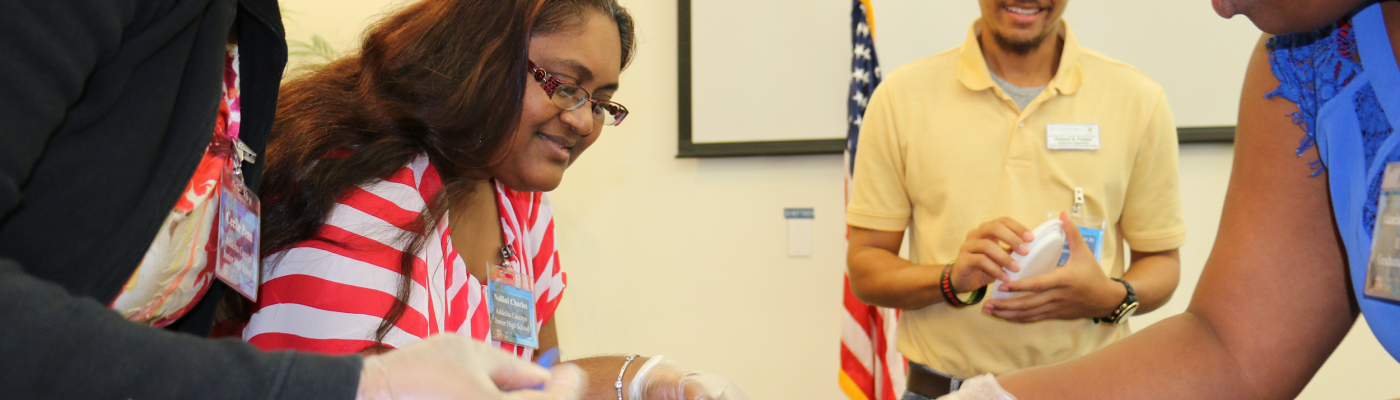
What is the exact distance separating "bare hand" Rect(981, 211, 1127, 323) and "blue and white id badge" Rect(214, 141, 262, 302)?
4.46ft

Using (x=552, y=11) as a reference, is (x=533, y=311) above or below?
below

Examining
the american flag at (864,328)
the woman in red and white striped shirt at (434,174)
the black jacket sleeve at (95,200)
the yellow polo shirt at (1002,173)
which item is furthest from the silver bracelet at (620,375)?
the american flag at (864,328)

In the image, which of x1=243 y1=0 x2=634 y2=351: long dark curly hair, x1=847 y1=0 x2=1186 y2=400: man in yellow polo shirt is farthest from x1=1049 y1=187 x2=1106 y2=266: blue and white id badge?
x1=243 y1=0 x2=634 y2=351: long dark curly hair

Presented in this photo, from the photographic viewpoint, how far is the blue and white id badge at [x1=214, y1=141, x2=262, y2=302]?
0.83 metres

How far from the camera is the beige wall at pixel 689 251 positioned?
3156mm

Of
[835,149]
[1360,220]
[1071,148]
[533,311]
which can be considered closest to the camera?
[1360,220]

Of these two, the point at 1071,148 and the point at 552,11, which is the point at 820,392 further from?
the point at 552,11

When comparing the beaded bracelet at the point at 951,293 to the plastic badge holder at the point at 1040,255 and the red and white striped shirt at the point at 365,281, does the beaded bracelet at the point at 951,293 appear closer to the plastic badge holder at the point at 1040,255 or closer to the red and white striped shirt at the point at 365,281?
the plastic badge holder at the point at 1040,255

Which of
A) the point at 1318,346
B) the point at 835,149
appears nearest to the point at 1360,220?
the point at 1318,346

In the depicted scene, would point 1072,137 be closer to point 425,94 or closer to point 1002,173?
point 1002,173

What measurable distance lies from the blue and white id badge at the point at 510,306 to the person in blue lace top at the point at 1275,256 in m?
0.67

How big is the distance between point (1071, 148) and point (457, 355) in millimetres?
1629

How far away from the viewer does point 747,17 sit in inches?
122

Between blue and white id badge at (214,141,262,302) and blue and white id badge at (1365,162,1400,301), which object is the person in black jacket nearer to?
blue and white id badge at (214,141,262,302)
